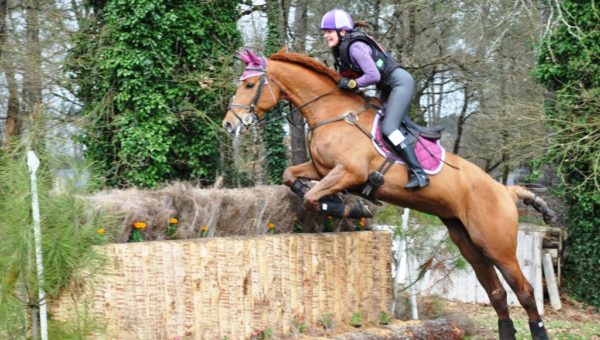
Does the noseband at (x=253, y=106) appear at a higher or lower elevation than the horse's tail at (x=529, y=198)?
higher

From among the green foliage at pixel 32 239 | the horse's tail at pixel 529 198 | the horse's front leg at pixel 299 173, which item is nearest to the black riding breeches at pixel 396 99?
the horse's front leg at pixel 299 173

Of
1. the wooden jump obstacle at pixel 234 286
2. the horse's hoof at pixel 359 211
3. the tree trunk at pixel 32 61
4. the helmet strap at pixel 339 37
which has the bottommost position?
the wooden jump obstacle at pixel 234 286

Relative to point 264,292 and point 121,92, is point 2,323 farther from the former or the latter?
point 121,92

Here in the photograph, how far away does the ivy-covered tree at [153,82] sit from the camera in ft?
37.9

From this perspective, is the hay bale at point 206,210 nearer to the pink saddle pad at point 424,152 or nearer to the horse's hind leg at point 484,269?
the pink saddle pad at point 424,152

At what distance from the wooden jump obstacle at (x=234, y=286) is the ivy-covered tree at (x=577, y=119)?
5682 mm

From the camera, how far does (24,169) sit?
4484 mm

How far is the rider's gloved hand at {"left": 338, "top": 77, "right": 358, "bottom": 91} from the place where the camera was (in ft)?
21.7

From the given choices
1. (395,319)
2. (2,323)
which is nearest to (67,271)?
(2,323)

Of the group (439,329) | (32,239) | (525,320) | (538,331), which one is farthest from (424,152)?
(525,320)

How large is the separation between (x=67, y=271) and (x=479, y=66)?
1144cm

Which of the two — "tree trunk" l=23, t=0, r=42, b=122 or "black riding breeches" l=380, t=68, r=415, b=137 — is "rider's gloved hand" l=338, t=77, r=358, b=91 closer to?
"black riding breeches" l=380, t=68, r=415, b=137

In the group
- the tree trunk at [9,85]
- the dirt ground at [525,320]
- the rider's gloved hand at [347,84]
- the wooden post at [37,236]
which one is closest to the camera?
the wooden post at [37,236]

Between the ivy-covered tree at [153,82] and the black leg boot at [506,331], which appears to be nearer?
the black leg boot at [506,331]
